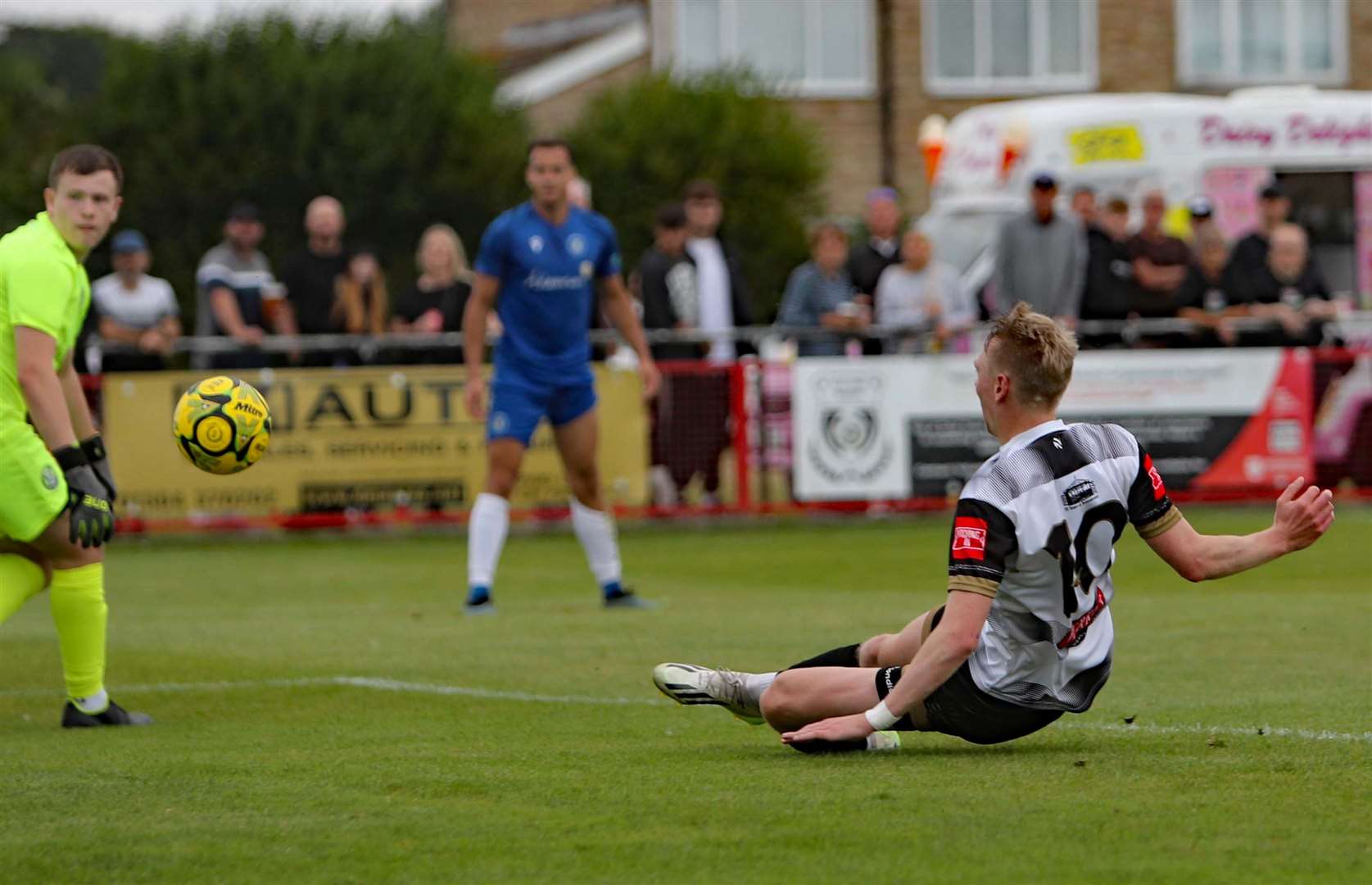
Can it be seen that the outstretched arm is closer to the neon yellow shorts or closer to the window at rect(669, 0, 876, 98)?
the neon yellow shorts

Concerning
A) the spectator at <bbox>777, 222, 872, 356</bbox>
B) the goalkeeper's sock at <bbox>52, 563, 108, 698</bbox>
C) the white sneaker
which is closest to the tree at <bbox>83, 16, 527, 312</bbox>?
the spectator at <bbox>777, 222, 872, 356</bbox>

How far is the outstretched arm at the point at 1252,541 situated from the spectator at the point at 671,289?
1170 cm

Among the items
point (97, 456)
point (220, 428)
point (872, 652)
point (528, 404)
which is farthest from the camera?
point (528, 404)

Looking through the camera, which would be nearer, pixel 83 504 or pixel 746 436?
pixel 83 504

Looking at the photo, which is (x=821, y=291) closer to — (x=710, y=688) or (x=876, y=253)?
(x=876, y=253)

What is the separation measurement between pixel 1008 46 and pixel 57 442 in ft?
116

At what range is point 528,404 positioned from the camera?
38.5ft

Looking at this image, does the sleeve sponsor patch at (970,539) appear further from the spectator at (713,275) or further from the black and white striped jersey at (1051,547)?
the spectator at (713,275)

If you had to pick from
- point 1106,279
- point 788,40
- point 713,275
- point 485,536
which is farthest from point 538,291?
point 788,40

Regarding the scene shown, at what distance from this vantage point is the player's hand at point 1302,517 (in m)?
6.02

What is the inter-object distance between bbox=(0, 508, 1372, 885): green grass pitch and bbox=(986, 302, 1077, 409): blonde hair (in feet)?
3.39

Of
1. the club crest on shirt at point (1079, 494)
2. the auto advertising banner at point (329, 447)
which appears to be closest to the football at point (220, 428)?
the club crest on shirt at point (1079, 494)

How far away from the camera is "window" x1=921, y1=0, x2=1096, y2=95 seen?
134ft

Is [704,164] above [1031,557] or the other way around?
above
